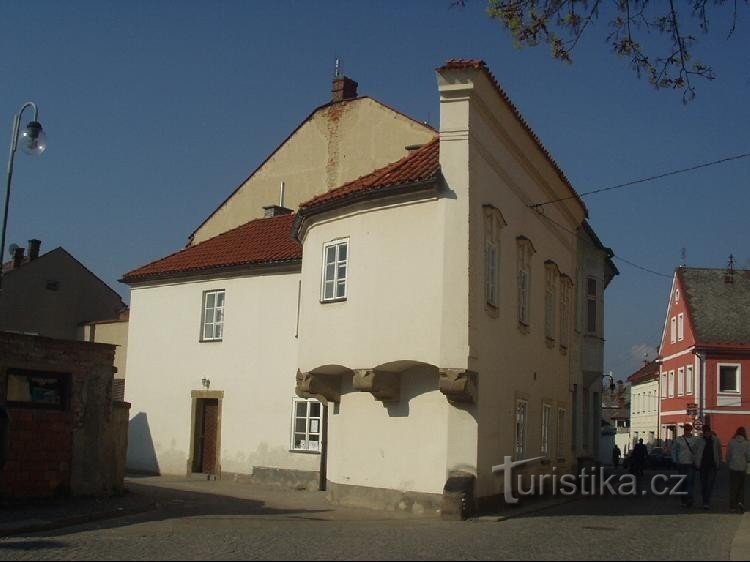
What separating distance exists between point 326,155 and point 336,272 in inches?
489

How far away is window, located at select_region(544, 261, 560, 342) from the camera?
24.0 metres

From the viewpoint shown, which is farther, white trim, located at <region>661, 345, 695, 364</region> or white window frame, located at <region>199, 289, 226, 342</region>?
white trim, located at <region>661, 345, 695, 364</region>

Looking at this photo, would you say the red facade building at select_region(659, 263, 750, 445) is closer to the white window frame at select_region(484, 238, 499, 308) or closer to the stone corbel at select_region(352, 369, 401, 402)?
the white window frame at select_region(484, 238, 499, 308)

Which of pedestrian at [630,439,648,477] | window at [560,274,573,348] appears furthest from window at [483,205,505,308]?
pedestrian at [630,439,648,477]

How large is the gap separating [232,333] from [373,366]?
9149mm

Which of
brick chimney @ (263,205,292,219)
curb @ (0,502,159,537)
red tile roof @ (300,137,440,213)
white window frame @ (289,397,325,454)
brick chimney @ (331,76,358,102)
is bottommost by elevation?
curb @ (0,502,159,537)

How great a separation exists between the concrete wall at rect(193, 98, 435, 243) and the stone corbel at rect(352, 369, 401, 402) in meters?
12.1

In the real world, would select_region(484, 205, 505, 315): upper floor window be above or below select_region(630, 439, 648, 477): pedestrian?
above

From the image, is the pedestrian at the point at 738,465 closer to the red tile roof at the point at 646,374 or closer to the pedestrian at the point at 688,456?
the pedestrian at the point at 688,456

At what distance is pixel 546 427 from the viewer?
77.5 ft

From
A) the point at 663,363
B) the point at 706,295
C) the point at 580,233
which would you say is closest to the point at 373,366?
the point at 580,233

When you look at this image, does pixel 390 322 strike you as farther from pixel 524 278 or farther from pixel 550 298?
pixel 550 298

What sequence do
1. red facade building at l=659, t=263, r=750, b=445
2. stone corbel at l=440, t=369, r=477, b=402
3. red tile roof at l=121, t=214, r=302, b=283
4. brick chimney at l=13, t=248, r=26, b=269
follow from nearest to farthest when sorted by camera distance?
stone corbel at l=440, t=369, r=477, b=402 < red tile roof at l=121, t=214, r=302, b=283 < brick chimney at l=13, t=248, r=26, b=269 < red facade building at l=659, t=263, r=750, b=445

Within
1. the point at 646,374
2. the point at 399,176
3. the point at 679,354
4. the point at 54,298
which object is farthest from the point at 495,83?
the point at 646,374
